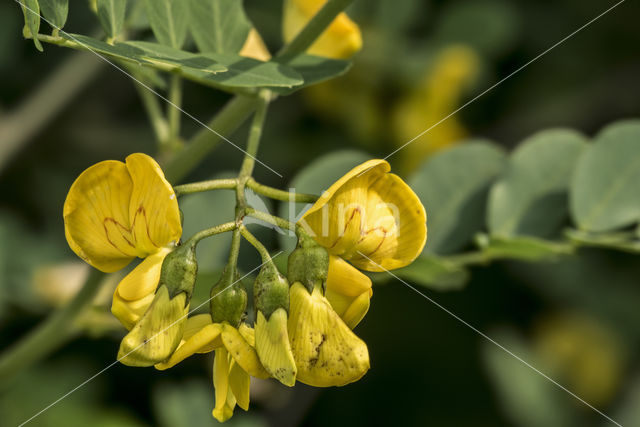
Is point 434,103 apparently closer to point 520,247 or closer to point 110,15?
point 520,247

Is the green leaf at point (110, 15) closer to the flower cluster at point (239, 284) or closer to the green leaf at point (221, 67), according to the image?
the green leaf at point (221, 67)

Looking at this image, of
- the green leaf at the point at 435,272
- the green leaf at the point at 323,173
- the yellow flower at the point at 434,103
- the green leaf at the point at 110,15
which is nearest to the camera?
the green leaf at the point at 110,15

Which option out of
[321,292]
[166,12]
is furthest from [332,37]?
[321,292]

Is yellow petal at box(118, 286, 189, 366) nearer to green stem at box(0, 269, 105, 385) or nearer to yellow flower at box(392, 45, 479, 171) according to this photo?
green stem at box(0, 269, 105, 385)

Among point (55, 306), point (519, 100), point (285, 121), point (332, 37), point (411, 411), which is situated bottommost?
point (411, 411)

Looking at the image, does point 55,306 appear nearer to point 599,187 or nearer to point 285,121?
point 285,121

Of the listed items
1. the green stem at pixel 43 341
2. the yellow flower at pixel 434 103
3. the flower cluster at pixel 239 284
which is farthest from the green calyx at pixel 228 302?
the yellow flower at pixel 434 103

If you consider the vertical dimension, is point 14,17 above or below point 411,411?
above
